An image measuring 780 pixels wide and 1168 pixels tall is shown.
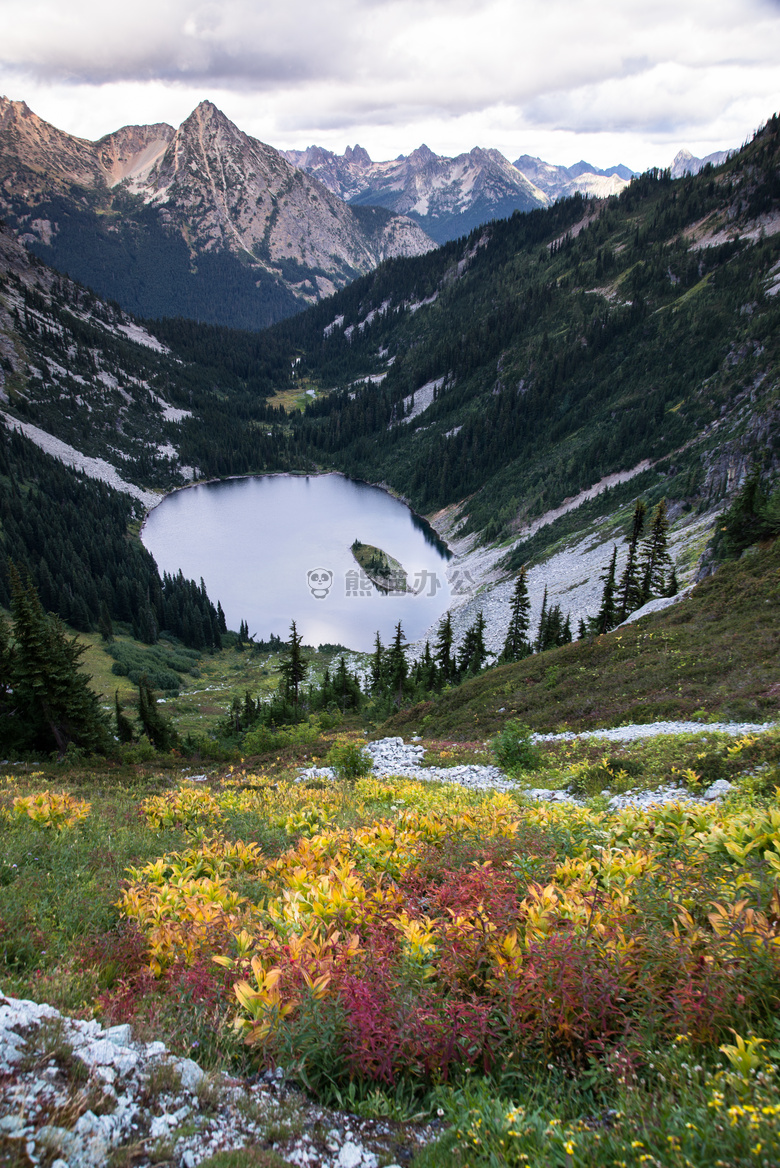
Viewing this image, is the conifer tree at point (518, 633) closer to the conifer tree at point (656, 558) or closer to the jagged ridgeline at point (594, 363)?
the conifer tree at point (656, 558)

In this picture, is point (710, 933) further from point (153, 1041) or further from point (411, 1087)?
point (153, 1041)

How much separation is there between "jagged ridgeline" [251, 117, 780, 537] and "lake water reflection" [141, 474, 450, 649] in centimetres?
1573

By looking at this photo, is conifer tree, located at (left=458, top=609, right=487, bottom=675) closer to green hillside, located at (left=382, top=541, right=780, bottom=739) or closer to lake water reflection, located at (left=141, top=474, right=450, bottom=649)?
green hillside, located at (left=382, top=541, right=780, bottom=739)

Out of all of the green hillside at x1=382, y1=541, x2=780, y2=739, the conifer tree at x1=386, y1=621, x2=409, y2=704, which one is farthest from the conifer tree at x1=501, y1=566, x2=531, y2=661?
the green hillside at x1=382, y1=541, x2=780, y2=739

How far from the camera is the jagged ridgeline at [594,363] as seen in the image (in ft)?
287

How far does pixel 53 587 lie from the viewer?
276 feet

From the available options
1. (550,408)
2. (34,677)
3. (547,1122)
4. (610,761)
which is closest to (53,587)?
(34,677)

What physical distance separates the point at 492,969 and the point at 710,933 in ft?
5.21

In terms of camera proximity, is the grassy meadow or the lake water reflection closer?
the grassy meadow

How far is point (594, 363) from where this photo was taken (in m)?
126

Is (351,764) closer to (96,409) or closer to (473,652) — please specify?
(473,652)

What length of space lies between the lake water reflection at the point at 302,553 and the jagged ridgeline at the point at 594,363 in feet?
51.6

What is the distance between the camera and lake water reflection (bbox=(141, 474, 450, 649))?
301 ft

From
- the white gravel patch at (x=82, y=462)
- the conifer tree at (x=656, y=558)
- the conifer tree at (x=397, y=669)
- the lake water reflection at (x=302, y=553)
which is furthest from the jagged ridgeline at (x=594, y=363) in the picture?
the white gravel patch at (x=82, y=462)
